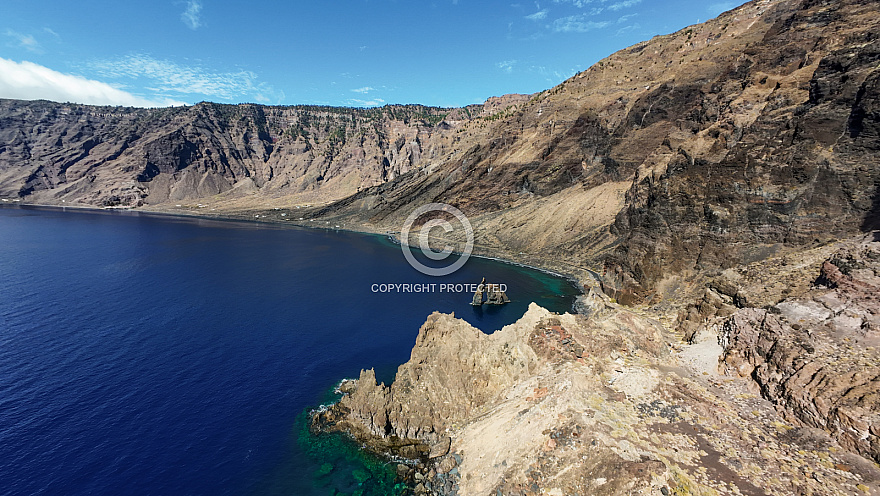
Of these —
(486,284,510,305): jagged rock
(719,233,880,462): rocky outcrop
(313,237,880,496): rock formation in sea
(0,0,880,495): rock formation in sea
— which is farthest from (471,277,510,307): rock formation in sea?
(719,233,880,462): rocky outcrop

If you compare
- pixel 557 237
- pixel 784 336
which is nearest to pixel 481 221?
pixel 557 237

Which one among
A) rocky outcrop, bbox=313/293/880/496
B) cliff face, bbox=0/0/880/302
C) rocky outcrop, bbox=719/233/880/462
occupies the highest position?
cliff face, bbox=0/0/880/302

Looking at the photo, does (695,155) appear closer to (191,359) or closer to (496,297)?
(496,297)

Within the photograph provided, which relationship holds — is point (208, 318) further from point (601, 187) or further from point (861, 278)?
point (601, 187)
